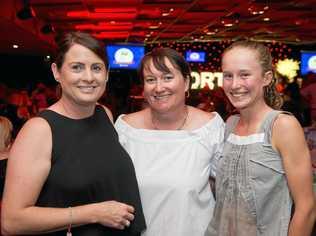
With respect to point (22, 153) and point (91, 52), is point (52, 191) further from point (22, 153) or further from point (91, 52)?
point (91, 52)

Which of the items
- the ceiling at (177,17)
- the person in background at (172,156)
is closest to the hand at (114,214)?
the person in background at (172,156)

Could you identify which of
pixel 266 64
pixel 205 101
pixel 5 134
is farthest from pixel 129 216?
pixel 205 101

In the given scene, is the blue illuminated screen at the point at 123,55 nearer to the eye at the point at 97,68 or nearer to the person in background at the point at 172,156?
the person in background at the point at 172,156

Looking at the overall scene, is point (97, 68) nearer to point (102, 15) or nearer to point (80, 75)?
point (80, 75)

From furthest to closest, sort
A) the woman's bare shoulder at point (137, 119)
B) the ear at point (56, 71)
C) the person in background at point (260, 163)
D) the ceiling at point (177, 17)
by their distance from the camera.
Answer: the ceiling at point (177, 17) < the woman's bare shoulder at point (137, 119) < the ear at point (56, 71) < the person in background at point (260, 163)

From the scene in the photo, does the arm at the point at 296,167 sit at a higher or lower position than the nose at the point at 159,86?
lower

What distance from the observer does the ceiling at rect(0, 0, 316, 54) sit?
30.7 feet

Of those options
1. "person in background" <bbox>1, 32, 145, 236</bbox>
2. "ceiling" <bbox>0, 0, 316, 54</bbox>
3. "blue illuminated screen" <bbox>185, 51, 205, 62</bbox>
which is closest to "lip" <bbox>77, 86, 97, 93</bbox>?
"person in background" <bbox>1, 32, 145, 236</bbox>

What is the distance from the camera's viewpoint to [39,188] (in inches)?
71.5

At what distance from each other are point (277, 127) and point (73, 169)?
0.77 m

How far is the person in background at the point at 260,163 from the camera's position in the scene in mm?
1895

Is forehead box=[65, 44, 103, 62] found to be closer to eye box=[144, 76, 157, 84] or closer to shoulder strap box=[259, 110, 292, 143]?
eye box=[144, 76, 157, 84]

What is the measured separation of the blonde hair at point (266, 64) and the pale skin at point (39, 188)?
63 centimetres

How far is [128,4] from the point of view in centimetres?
945
